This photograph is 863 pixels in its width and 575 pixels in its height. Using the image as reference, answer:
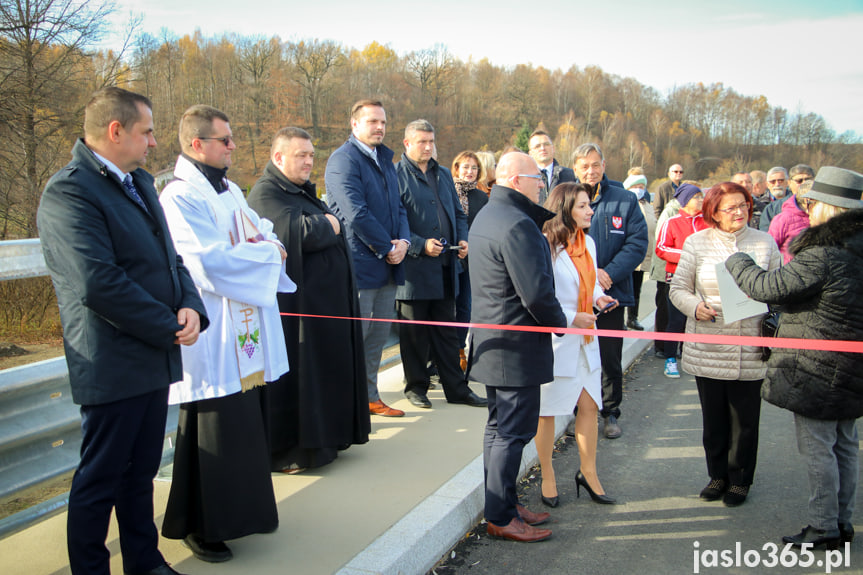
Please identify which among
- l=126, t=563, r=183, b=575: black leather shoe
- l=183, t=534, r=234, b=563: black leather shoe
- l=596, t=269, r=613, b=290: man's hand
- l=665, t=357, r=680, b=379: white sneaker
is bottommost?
l=665, t=357, r=680, b=379: white sneaker

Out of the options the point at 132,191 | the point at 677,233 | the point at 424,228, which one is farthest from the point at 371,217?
the point at 677,233

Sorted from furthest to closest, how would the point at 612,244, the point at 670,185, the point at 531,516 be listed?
1. the point at 670,185
2. the point at 612,244
3. the point at 531,516

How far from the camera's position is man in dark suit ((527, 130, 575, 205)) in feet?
21.2

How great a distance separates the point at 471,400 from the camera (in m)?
5.96

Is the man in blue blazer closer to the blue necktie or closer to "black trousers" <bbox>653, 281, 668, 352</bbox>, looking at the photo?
the blue necktie

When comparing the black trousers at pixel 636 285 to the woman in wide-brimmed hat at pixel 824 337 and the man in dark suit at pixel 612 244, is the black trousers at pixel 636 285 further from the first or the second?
the woman in wide-brimmed hat at pixel 824 337

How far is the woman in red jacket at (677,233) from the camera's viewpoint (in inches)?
290

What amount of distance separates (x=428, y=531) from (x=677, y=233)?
5244mm

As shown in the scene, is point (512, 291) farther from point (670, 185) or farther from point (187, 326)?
point (670, 185)

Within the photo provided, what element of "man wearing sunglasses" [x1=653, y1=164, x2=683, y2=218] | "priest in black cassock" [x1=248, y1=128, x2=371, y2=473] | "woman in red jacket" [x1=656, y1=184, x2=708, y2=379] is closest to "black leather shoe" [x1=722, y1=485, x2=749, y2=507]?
"priest in black cassock" [x1=248, y1=128, x2=371, y2=473]

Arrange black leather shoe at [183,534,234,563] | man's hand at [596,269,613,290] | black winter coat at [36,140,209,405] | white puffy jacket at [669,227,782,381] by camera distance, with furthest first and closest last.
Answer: man's hand at [596,269,613,290] < white puffy jacket at [669,227,782,381] < black leather shoe at [183,534,234,563] < black winter coat at [36,140,209,405]

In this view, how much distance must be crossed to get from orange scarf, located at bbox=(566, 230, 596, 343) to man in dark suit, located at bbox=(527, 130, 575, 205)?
2.01 meters

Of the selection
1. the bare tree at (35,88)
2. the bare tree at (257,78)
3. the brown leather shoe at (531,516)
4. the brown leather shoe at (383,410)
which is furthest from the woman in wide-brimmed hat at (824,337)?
the bare tree at (257,78)

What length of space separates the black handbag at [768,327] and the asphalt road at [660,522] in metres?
0.97
